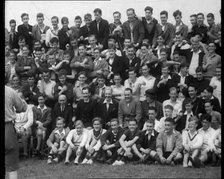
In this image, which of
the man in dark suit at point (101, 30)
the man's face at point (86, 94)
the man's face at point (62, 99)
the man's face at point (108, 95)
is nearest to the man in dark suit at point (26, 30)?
the man in dark suit at point (101, 30)

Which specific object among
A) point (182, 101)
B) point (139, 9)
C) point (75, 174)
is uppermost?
point (139, 9)

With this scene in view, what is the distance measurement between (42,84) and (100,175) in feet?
7.64

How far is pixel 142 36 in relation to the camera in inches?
327

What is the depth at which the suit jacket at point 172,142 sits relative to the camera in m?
7.21

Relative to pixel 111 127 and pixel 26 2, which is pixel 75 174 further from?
pixel 26 2

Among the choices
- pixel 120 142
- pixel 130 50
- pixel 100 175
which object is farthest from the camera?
pixel 130 50

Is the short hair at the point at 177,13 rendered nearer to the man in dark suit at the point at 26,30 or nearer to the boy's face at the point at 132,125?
the boy's face at the point at 132,125

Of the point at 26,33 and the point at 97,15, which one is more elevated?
the point at 97,15

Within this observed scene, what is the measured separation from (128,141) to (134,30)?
78.9 inches

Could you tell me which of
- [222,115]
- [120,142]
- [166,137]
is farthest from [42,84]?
[222,115]

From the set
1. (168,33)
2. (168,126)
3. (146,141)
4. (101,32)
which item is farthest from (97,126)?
(168,33)

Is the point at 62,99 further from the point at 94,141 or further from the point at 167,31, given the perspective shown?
the point at 167,31

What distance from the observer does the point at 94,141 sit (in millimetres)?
7715

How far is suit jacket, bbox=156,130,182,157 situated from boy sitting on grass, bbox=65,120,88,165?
4.05 feet
